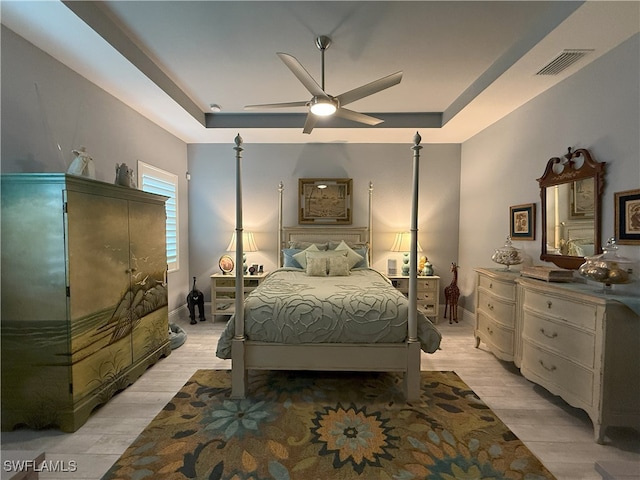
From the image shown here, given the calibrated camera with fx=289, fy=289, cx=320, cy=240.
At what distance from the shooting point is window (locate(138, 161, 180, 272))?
372 centimetres

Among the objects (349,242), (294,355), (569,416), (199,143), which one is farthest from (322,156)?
(569,416)

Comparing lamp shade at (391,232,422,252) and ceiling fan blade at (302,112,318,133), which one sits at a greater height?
ceiling fan blade at (302,112,318,133)

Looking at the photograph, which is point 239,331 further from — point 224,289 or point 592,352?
point 592,352

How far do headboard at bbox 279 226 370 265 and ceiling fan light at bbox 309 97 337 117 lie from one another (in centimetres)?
225

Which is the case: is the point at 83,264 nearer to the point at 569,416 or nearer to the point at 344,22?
the point at 344,22

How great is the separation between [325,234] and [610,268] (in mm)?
3243

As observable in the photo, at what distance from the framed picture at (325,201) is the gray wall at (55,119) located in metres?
2.23

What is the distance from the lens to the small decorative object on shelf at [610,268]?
6.39 ft

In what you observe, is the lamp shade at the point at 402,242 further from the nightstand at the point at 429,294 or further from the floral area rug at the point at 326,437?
the floral area rug at the point at 326,437

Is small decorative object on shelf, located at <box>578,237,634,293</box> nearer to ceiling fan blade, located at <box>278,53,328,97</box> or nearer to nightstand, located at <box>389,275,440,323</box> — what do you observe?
nightstand, located at <box>389,275,440,323</box>

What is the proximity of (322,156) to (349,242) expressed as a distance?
144 cm

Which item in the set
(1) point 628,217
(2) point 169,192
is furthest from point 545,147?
(2) point 169,192

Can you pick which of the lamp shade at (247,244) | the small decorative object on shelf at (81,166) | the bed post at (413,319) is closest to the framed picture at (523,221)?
the bed post at (413,319)

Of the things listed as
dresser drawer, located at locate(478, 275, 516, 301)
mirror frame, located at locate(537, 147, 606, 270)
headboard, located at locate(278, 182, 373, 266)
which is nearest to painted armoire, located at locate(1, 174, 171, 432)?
headboard, located at locate(278, 182, 373, 266)
